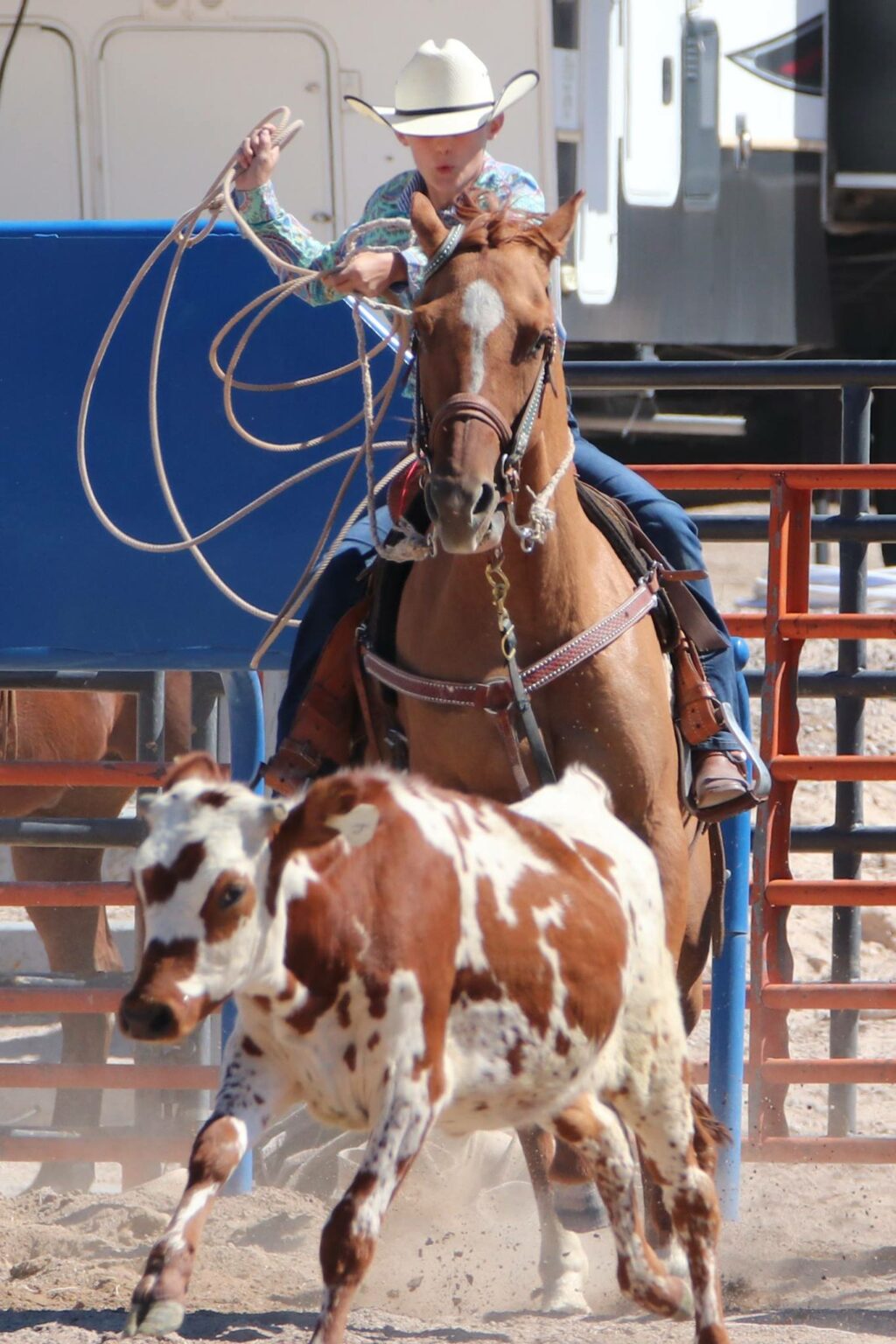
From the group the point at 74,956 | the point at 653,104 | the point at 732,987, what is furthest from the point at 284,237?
the point at 653,104

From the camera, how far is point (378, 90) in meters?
7.56

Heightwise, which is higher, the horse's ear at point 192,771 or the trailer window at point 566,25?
the trailer window at point 566,25

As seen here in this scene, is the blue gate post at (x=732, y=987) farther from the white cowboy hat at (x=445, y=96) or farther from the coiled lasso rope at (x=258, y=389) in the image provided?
the white cowboy hat at (x=445, y=96)

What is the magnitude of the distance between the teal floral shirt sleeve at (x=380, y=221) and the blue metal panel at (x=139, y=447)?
48 cm

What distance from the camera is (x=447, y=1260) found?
194 inches

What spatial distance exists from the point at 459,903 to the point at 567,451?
124 centimetres

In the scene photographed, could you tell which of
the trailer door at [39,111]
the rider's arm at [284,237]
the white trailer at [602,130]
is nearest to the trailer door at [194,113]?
the white trailer at [602,130]

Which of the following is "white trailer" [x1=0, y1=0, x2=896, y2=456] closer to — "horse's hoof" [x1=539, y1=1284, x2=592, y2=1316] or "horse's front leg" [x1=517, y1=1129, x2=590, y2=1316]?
"horse's front leg" [x1=517, y1=1129, x2=590, y2=1316]

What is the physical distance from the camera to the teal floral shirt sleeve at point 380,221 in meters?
4.24

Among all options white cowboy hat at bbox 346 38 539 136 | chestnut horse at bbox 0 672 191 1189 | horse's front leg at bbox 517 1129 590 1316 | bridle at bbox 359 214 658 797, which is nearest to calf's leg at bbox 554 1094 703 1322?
bridle at bbox 359 214 658 797

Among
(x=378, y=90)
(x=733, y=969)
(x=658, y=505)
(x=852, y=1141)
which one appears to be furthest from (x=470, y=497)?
(x=378, y=90)

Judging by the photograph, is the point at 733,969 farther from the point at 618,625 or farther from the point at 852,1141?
the point at 618,625

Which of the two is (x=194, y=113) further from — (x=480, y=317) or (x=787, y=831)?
(x=480, y=317)

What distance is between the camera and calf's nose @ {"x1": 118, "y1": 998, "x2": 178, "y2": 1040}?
108 inches
